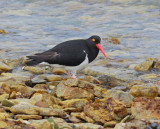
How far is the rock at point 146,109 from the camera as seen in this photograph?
4.38m

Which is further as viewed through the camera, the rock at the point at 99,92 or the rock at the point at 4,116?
the rock at the point at 99,92

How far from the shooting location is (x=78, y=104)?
501 centimetres

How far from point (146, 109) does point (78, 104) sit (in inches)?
42.0

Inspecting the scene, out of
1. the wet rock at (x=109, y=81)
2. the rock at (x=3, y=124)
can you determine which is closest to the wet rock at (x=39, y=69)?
the wet rock at (x=109, y=81)

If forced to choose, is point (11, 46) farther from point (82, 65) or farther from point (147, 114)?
point (147, 114)

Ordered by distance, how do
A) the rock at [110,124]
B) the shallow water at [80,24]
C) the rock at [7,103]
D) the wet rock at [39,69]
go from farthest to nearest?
1. the shallow water at [80,24]
2. the wet rock at [39,69]
3. the rock at [7,103]
4. the rock at [110,124]

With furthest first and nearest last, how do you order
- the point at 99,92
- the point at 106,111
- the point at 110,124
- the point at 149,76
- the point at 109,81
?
the point at 149,76
the point at 109,81
the point at 99,92
the point at 106,111
the point at 110,124

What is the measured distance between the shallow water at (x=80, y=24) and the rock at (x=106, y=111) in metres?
4.54

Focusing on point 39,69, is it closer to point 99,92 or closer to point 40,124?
point 99,92

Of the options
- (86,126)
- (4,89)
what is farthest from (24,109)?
(4,89)

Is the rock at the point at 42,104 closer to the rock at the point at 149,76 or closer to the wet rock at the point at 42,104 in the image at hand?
the wet rock at the point at 42,104

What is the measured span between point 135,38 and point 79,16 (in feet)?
13.4

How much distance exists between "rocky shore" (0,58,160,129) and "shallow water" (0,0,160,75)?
2.60 metres

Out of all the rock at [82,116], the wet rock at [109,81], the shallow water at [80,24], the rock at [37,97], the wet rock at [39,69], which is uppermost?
the rock at [82,116]
